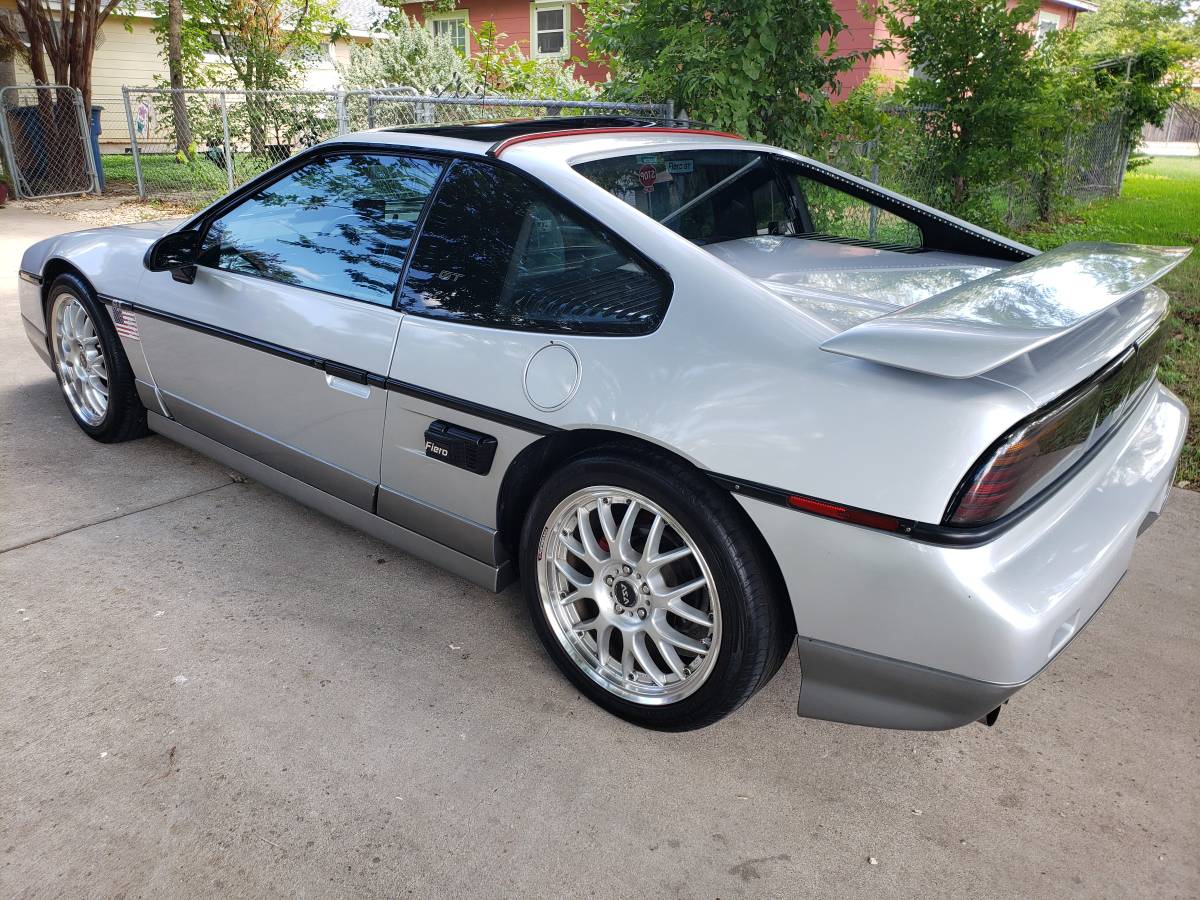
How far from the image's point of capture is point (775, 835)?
2.19 metres

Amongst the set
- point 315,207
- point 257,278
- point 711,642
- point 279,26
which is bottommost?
point 711,642

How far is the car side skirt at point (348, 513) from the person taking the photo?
9.25ft

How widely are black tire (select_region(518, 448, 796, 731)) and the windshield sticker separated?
0.93 meters

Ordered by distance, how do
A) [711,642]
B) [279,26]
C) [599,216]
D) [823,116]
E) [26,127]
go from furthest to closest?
[279,26] < [26,127] < [823,116] < [599,216] < [711,642]

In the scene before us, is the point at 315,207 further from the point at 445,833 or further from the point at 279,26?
the point at 279,26

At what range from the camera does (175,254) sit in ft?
11.6

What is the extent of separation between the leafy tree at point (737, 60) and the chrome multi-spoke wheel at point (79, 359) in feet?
12.5

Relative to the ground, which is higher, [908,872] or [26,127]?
[26,127]

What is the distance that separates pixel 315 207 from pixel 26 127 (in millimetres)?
12623

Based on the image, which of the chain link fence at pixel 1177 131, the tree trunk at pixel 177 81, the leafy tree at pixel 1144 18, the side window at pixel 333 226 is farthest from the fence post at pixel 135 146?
the leafy tree at pixel 1144 18

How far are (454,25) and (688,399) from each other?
2258cm

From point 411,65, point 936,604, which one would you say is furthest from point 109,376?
point 411,65

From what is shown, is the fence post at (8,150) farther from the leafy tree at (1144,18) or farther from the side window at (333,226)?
the leafy tree at (1144,18)

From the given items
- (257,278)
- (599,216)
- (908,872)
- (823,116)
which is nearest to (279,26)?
(823,116)
